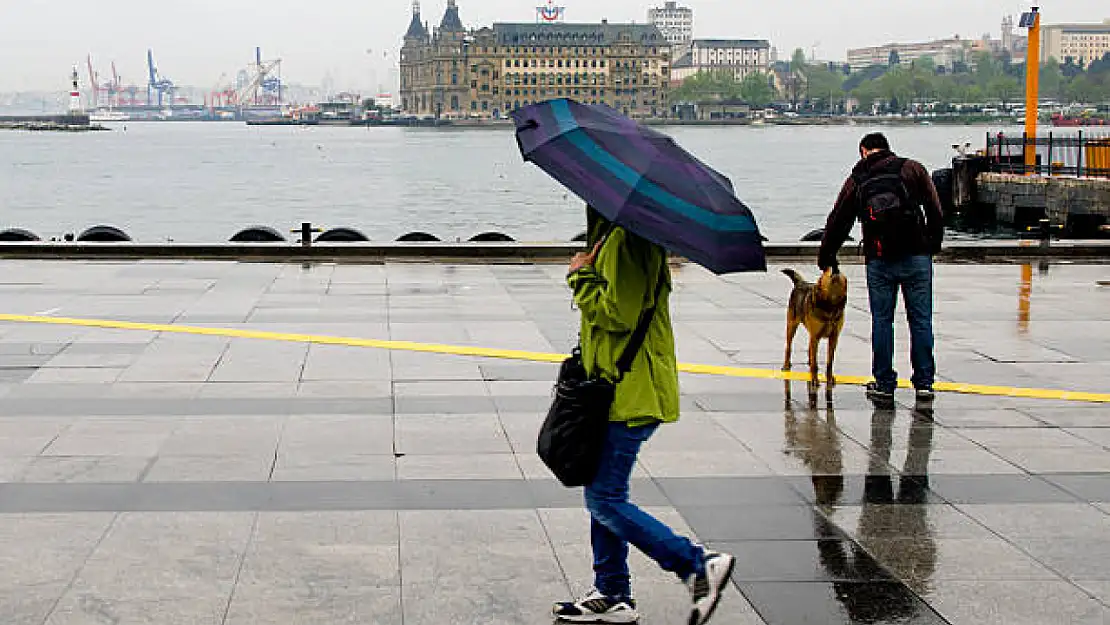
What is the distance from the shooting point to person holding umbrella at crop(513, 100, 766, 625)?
4762 millimetres

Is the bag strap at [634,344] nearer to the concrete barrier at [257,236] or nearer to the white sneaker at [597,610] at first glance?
the white sneaker at [597,610]

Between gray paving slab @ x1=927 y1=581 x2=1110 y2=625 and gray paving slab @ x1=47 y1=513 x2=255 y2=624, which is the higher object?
gray paving slab @ x1=47 y1=513 x2=255 y2=624

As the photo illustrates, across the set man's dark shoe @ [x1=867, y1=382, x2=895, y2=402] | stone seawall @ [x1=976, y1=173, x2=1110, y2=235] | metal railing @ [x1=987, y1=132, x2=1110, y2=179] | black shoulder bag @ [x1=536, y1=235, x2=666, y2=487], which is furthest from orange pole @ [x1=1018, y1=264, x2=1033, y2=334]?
metal railing @ [x1=987, y1=132, x2=1110, y2=179]

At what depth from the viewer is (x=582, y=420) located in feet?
16.3

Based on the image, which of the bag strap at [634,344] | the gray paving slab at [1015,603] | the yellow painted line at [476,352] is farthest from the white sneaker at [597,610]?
the yellow painted line at [476,352]

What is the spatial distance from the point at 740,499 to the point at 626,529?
205cm

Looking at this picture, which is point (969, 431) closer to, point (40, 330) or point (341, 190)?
point (40, 330)

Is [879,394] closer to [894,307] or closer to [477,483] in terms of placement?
[894,307]

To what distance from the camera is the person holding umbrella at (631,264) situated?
15.6 feet

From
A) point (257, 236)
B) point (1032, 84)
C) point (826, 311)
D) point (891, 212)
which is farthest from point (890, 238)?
point (1032, 84)

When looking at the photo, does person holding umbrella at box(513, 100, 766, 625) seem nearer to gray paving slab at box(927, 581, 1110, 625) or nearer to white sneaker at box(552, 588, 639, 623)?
white sneaker at box(552, 588, 639, 623)

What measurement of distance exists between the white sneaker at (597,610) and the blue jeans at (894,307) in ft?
15.3

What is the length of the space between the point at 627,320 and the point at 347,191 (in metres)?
75.4

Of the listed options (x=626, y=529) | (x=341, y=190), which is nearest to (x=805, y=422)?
(x=626, y=529)
